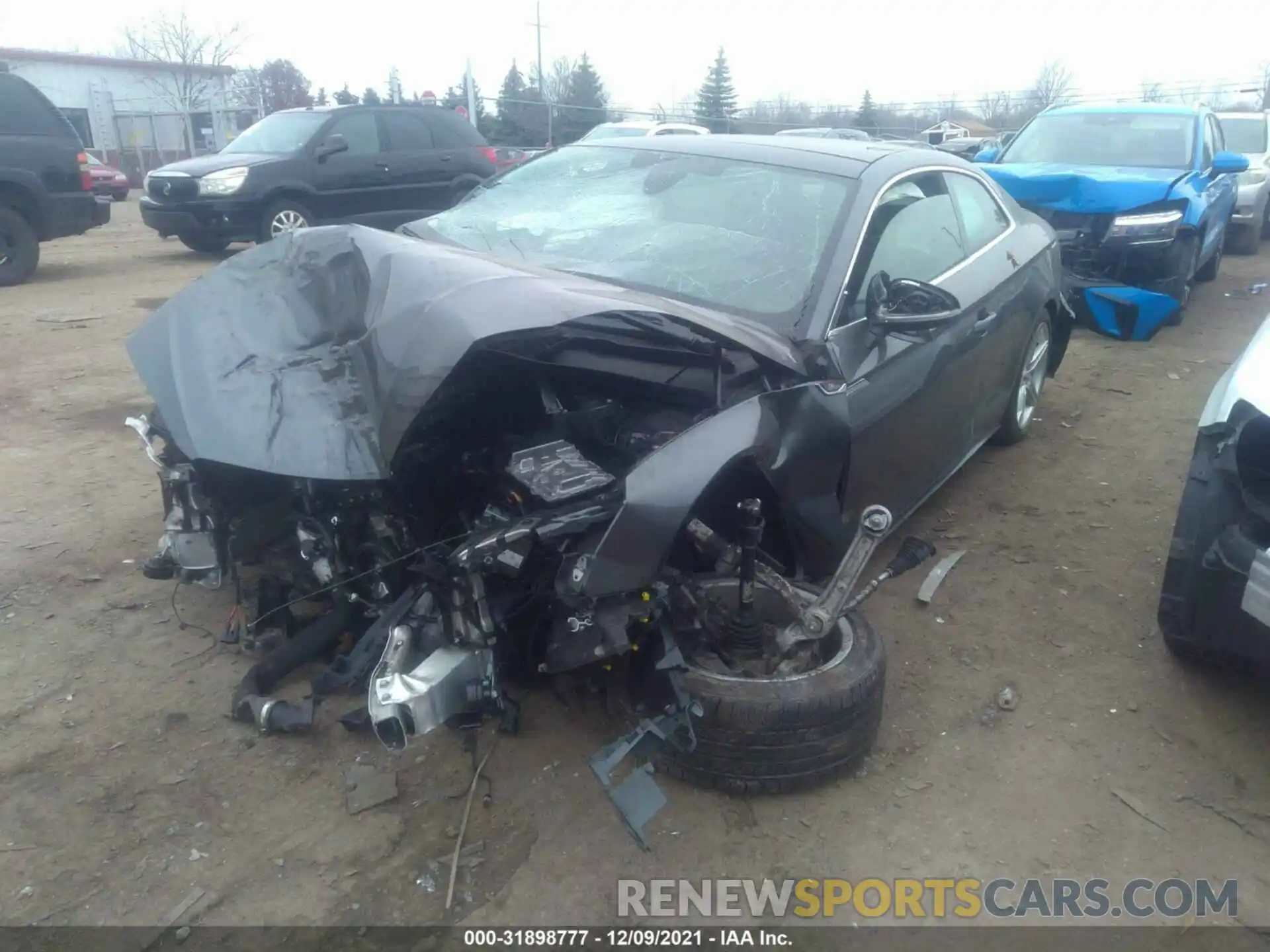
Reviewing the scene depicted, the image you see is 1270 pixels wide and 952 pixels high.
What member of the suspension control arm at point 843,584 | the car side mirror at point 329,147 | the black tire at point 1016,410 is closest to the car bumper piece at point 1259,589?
the suspension control arm at point 843,584

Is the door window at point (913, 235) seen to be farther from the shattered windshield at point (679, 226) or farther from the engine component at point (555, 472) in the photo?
the engine component at point (555, 472)

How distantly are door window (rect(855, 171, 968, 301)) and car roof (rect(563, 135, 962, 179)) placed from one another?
13 centimetres

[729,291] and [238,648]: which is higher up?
[729,291]

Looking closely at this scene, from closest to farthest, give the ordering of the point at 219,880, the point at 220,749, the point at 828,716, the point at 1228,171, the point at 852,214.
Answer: the point at 219,880
the point at 828,716
the point at 220,749
the point at 852,214
the point at 1228,171

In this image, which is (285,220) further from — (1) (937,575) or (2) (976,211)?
(1) (937,575)

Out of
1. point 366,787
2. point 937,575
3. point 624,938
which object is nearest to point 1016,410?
point 937,575

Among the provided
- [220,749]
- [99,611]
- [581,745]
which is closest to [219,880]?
[220,749]

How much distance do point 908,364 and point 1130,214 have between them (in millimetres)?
5011

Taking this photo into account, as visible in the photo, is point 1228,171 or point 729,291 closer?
point 729,291

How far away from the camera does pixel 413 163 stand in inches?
453

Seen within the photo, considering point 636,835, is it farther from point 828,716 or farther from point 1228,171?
point 1228,171

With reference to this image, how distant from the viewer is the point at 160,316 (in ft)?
10.9

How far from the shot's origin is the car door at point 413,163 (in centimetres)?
1138

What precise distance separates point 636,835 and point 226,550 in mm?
1675
